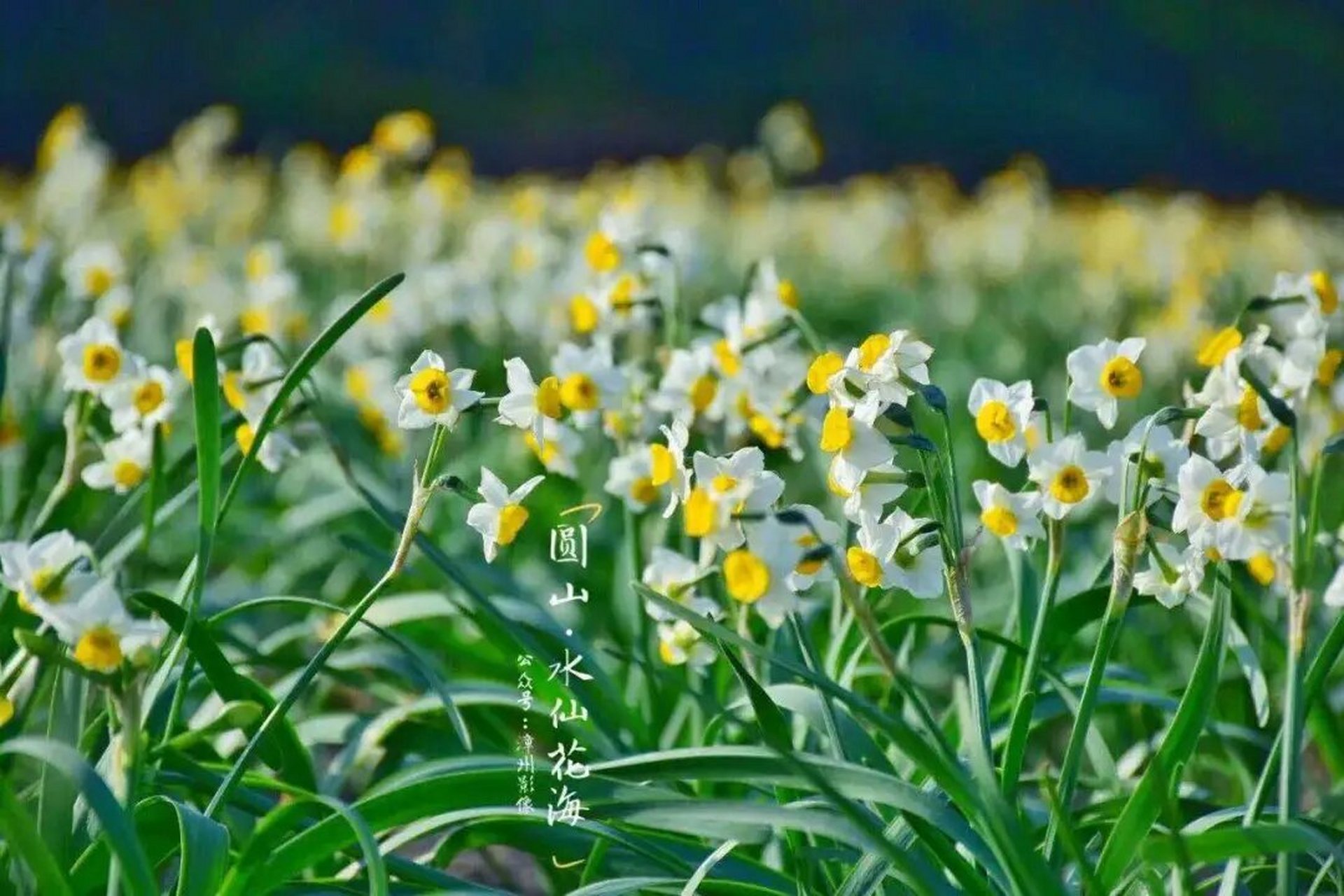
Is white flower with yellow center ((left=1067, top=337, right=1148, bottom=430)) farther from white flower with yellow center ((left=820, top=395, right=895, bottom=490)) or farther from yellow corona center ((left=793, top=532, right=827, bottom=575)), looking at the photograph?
yellow corona center ((left=793, top=532, right=827, bottom=575))

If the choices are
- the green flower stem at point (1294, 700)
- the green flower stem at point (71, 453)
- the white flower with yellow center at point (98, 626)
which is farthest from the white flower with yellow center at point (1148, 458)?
the green flower stem at point (71, 453)

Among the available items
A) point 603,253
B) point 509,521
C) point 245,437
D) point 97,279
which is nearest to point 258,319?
point 97,279

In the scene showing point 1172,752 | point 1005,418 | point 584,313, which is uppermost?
point 584,313

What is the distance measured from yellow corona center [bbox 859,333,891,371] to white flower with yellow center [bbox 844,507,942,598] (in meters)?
0.15

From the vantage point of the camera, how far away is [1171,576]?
5.32 ft

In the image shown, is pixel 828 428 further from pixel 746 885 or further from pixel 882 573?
pixel 746 885

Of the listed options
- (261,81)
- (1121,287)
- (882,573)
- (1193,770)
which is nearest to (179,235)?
(1121,287)

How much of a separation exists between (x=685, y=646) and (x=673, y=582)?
0.30 ft

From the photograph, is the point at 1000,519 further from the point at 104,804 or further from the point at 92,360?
the point at 92,360

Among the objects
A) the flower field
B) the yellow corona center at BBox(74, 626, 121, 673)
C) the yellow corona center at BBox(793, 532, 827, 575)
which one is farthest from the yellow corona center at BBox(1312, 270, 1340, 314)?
the yellow corona center at BBox(74, 626, 121, 673)

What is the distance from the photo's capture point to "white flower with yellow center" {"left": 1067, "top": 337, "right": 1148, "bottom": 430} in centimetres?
165

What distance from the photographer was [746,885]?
1.68 metres

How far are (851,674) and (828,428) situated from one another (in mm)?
545

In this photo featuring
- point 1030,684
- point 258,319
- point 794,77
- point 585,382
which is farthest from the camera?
point 794,77
